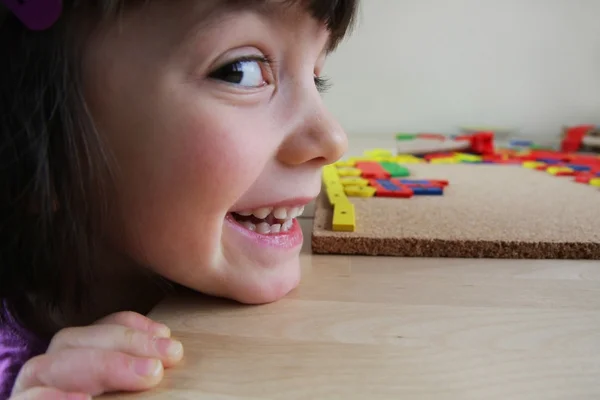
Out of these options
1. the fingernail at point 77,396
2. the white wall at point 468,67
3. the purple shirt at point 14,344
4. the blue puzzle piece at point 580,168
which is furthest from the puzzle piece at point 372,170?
the white wall at point 468,67

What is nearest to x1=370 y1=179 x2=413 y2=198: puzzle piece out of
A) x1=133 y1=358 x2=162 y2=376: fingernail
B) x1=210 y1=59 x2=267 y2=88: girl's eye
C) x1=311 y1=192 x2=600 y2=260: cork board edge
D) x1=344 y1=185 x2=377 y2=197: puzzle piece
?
A: x1=344 y1=185 x2=377 y2=197: puzzle piece

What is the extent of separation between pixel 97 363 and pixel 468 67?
1893mm

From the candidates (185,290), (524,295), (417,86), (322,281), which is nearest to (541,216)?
(524,295)

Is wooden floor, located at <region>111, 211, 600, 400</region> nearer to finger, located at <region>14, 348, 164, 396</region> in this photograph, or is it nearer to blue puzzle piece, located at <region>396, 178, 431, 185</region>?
finger, located at <region>14, 348, 164, 396</region>

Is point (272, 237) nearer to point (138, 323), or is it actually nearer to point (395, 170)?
point (138, 323)

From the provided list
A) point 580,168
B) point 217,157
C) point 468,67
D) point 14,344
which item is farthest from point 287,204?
point 468,67

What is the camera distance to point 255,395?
1.15 ft

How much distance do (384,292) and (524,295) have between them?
5.4 inches

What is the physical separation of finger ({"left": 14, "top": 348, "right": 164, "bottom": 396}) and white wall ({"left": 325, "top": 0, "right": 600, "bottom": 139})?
5.72 ft

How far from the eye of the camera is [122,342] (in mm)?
393

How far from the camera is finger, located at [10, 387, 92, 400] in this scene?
1.11 feet

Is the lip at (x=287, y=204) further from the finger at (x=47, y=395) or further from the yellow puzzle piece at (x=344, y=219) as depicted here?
the finger at (x=47, y=395)

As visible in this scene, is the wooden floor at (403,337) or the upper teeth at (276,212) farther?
the upper teeth at (276,212)

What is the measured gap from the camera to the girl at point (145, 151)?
0.41m
